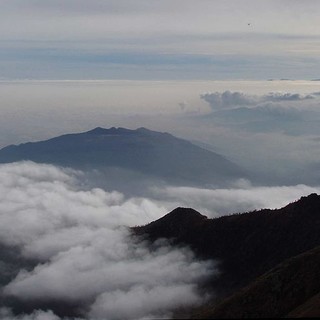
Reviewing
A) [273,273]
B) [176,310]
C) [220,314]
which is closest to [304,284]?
[273,273]

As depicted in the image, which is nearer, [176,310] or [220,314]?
[220,314]

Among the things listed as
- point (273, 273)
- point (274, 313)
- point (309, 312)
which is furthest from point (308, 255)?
point (309, 312)

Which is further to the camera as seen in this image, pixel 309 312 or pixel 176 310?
pixel 176 310

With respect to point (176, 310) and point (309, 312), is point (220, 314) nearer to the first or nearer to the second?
point (309, 312)

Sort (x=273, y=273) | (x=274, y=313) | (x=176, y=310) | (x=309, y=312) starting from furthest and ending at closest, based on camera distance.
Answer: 1. (x=176, y=310)
2. (x=273, y=273)
3. (x=274, y=313)
4. (x=309, y=312)

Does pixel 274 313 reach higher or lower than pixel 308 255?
lower

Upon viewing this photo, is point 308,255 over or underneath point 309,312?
over

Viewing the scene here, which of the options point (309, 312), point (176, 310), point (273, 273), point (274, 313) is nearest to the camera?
point (309, 312)

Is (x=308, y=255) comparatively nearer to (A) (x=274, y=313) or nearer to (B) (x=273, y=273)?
(B) (x=273, y=273)

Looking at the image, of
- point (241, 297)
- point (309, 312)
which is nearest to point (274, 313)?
point (241, 297)
